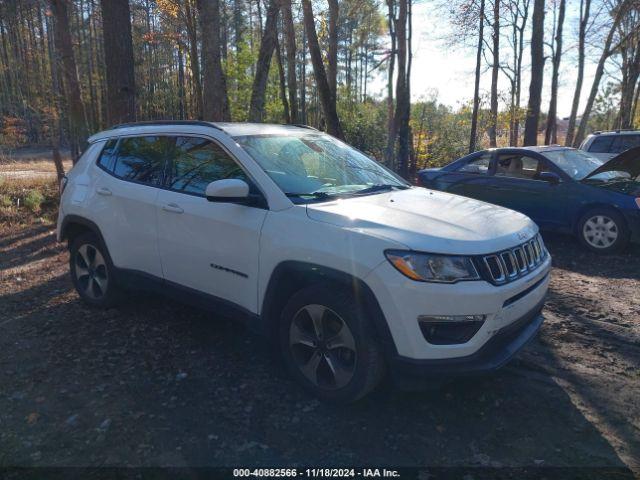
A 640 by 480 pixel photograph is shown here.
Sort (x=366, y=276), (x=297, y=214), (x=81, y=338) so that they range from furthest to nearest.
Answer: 1. (x=81, y=338)
2. (x=297, y=214)
3. (x=366, y=276)

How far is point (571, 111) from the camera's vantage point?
27.7 metres

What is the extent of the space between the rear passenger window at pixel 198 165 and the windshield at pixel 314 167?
0.19m

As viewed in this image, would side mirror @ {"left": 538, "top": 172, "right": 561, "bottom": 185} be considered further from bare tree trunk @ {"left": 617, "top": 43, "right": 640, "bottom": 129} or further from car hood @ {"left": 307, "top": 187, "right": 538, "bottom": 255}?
bare tree trunk @ {"left": 617, "top": 43, "right": 640, "bottom": 129}

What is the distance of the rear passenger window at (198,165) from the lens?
3.86 metres

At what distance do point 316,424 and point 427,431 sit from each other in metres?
0.68

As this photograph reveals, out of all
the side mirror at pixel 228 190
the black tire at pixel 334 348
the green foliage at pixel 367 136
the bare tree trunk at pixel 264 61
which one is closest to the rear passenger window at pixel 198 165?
the side mirror at pixel 228 190

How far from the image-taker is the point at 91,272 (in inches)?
201

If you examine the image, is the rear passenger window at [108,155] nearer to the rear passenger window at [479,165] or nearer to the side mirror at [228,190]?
the side mirror at [228,190]

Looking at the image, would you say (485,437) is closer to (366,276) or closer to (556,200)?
(366,276)

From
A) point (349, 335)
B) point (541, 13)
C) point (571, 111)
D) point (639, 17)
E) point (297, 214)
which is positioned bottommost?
point (349, 335)

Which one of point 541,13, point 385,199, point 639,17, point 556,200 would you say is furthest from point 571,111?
point 385,199

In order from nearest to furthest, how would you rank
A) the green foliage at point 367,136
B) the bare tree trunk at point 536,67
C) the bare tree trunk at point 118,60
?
the bare tree trunk at point 118,60, the bare tree trunk at point 536,67, the green foliage at point 367,136

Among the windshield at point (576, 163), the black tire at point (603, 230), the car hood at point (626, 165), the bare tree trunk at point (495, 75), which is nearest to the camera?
the black tire at point (603, 230)

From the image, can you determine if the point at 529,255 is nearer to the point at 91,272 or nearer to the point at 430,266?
the point at 430,266
